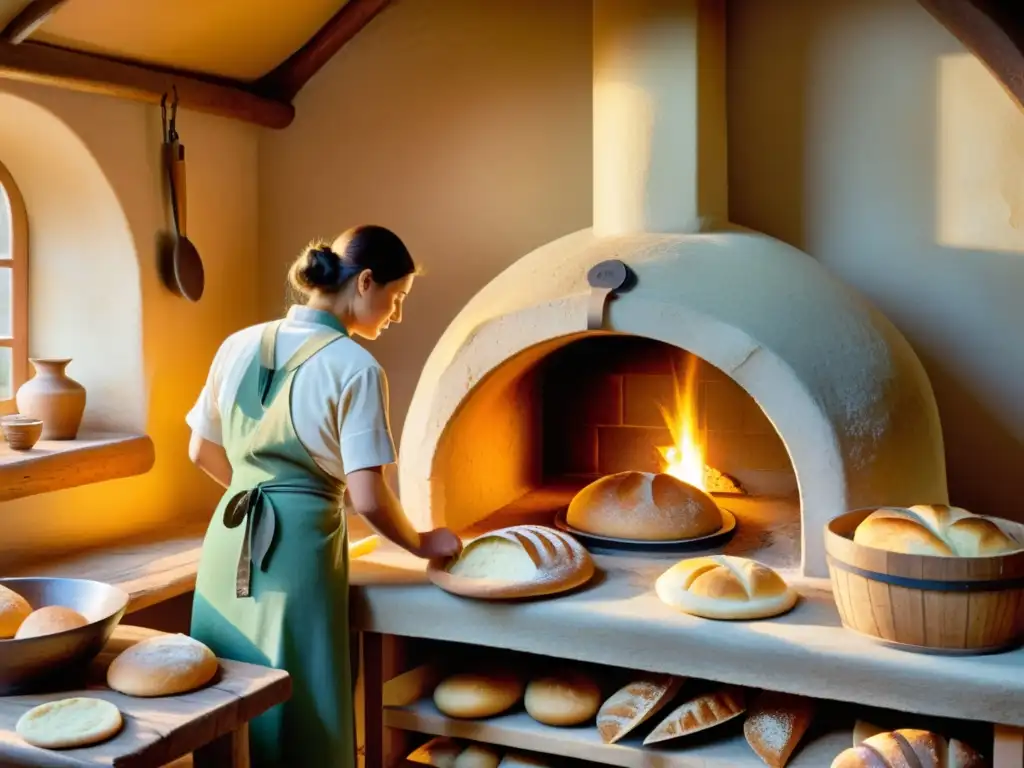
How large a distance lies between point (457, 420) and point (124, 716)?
1166 millimetres

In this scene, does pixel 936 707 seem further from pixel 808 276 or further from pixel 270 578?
pixel 270 578

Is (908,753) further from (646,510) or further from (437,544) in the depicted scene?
(437,544)

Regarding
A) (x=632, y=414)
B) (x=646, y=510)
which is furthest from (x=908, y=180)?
(x=646, y=510)

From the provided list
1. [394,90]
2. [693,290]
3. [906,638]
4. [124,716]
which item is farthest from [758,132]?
[124,716]

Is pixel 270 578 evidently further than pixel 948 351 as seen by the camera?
No

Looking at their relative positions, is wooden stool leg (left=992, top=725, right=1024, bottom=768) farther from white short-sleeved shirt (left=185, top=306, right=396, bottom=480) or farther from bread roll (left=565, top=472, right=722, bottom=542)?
white short-sleeved shirt (left=185, top=306, right=396, bottom=480)

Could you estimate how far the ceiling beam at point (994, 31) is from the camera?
2.62 m

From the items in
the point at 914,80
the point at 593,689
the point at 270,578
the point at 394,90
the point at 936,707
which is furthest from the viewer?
the point at 394,90

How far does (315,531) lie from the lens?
7.25 ft

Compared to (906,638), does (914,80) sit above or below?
above

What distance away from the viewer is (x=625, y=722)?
2.28 meters

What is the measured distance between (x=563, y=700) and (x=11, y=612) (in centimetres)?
112

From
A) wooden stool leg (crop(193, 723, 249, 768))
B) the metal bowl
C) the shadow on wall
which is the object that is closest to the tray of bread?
the shadow on wall

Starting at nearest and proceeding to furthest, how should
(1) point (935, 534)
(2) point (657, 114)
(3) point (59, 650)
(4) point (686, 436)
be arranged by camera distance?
(3) point (59, 650) → (1) point (935, 534) → (2) point (657, 114) → (4) point (686, 436)
